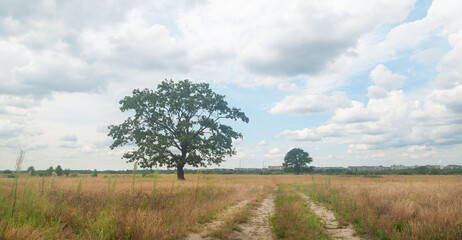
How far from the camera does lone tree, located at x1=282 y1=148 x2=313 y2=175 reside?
85.3 meters

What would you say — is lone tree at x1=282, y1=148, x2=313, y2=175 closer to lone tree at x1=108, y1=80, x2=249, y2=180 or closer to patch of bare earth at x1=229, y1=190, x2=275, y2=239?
lone tree at x1=108, y1=80, x2=249, y2=180

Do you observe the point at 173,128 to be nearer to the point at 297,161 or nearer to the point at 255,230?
the point at 255,230

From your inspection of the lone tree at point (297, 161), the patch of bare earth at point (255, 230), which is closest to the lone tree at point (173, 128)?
the patch of bare earth at point (255, 230)

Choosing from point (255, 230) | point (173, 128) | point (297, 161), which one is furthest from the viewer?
point (297, 161)

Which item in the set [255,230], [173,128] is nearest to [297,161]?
[173,128]

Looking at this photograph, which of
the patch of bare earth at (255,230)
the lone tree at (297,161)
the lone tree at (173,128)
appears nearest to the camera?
the patch of bare earth at (255,230)

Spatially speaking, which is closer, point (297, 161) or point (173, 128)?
point (173, 128)

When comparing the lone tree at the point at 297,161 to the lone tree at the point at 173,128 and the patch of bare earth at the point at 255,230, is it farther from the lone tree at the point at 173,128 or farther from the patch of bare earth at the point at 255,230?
the patch of bare earth at the point at 255,230

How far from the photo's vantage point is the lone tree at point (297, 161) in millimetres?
85312

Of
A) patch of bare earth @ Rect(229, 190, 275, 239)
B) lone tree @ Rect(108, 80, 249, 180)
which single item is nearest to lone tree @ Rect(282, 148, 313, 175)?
lone tree @ Rect(108, 80, 249, 180)

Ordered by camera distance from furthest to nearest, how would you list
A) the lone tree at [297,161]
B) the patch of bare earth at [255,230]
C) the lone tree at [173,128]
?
the lone tree at [297,161] < the lone tree at [173,128] < the patch of bare earth at [255,230]

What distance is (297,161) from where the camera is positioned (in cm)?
8581

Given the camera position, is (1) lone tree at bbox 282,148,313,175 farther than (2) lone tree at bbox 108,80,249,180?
Yes

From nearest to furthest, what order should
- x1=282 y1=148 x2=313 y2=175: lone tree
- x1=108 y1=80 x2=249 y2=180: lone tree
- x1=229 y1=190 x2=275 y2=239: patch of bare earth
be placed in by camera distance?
x1=229 y1=190 x2=275 y2=239: patch of bare earth, x1=108 y1=80 x2=249 y2=180: lone tree, x1=282 y1=148 x2=313 y2=175: lone tree
